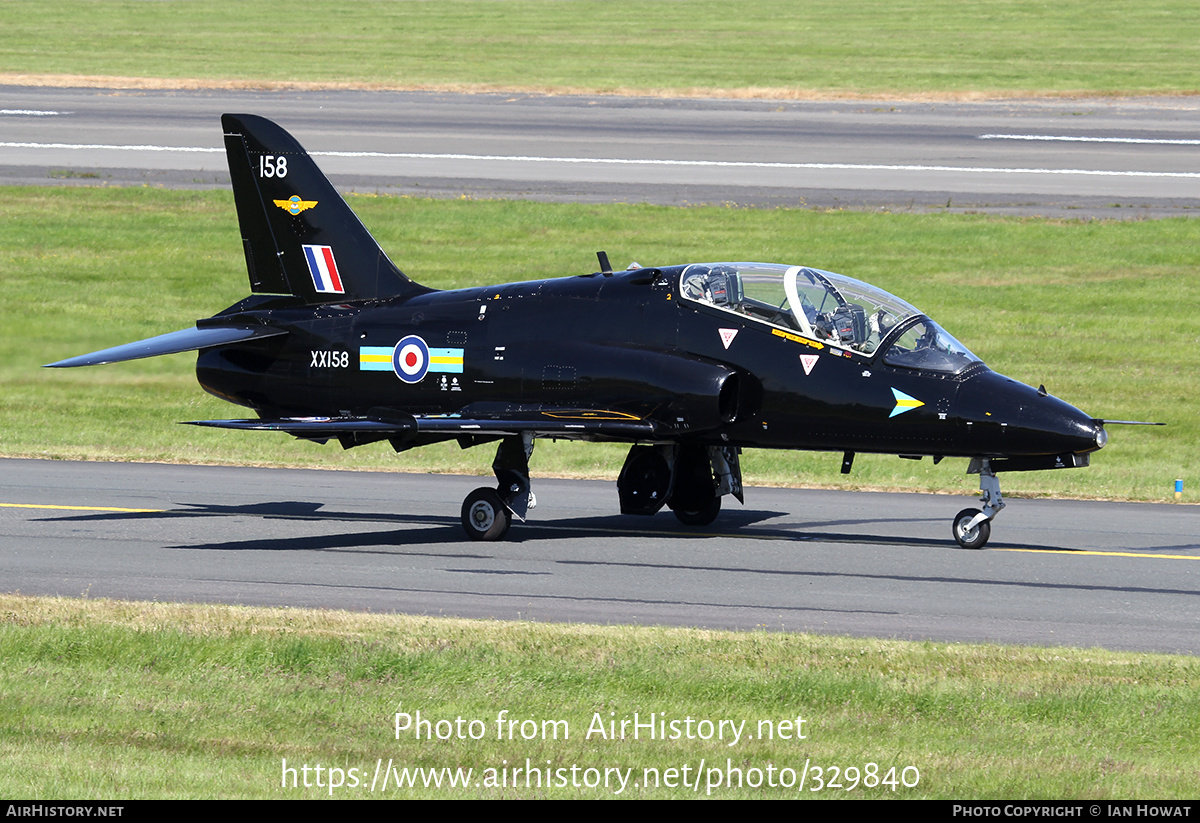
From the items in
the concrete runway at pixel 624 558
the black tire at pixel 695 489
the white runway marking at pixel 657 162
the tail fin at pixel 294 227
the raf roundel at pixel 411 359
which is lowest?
the concrete runway at pixel 624 558

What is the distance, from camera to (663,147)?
4309 cm

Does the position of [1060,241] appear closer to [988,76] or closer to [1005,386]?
[1005,386]

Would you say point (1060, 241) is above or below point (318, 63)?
below

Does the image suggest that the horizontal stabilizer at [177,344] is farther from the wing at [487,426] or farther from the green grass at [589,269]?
the green grass at [589,269]

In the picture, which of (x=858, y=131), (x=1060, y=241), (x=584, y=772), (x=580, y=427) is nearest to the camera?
(x=584, y=772)

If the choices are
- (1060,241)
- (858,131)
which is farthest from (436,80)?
(1060,241)

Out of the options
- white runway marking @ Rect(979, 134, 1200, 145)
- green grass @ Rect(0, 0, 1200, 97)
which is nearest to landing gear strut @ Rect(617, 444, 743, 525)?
white runway marking @ Rect(979, 134, 1200, 145)

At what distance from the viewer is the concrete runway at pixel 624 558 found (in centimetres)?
1306

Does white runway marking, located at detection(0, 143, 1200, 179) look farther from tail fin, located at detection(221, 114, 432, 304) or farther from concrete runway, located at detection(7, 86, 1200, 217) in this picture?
tail fin, located at detection(221, 114, 432, 304)

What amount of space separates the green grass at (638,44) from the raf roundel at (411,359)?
36.6 metres

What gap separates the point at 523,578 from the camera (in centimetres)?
1466

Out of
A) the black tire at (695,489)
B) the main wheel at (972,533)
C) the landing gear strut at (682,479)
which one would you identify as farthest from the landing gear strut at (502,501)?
the main wheel at (972,533)

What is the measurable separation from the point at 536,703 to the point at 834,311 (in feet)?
23.3

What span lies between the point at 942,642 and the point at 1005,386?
4180 millimetres
